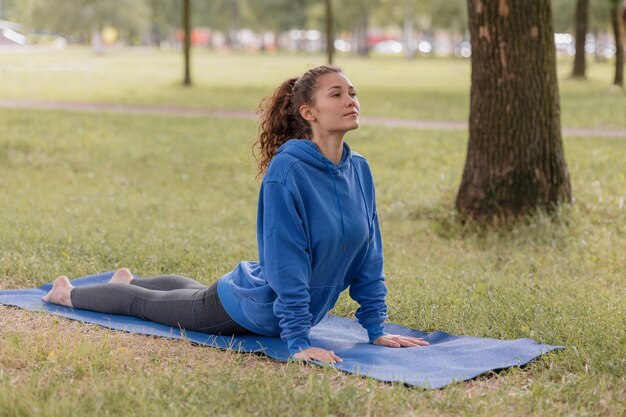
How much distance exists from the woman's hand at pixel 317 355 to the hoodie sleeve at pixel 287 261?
0.12ft

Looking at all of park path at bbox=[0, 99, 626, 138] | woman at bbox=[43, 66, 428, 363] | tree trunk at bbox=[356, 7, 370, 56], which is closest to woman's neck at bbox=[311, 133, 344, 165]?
woman at bbox=[43, 66, 428, 363]

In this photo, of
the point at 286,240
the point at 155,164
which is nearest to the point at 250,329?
the point at 286,240

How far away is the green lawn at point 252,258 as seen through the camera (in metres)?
3.99

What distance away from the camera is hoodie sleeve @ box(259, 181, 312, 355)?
14.7 feet

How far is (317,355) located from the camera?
4.53m

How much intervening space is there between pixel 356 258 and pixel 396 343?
50cm

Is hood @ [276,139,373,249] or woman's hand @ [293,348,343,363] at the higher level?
hood @ [276,139,373,249]

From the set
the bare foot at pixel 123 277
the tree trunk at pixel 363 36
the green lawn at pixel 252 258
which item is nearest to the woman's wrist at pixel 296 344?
the green lawn at pixel 252 258

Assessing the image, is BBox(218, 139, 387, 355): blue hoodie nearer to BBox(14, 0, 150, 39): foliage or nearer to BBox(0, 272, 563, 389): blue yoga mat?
BBox(0, 272, 563, 389): blue yoga mat

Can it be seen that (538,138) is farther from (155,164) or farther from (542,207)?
(155,164)

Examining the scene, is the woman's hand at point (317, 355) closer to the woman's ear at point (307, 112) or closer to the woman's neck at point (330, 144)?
the woman's neck at point (330, 144)

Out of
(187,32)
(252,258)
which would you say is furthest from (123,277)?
(187,32)

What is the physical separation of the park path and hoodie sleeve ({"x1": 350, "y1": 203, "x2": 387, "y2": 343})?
10.8 m

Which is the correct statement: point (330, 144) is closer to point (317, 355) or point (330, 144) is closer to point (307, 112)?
point (307, 112)
